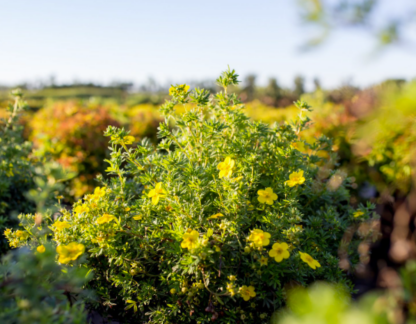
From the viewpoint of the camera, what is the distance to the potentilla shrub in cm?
162

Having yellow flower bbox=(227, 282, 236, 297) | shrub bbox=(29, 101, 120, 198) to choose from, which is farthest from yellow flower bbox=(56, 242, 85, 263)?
shrub bbox=(29, 101, 120, 198)

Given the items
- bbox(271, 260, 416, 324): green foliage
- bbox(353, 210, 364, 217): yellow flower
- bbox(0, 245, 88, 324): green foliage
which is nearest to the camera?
bbox(271, 260, 416, 324): green foliage

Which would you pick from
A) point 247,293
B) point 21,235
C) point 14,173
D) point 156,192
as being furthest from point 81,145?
point 247,293

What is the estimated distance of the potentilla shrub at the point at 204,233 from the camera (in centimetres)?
162

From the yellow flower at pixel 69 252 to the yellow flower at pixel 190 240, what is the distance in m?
0.46

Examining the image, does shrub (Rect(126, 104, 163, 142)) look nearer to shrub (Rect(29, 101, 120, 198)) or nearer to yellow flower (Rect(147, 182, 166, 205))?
shrub (Rect(29, 101, 120, 198))

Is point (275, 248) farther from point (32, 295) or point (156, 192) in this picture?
point (32, 295)

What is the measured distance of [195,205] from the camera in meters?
1.77

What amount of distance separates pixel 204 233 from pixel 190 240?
195 mm

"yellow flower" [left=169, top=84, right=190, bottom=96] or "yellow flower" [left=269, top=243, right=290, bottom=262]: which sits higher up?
"yellow flower" [left=169, top=84, right=190, bottom=96]

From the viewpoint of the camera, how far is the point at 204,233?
170 cm

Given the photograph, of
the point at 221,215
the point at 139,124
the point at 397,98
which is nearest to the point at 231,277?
the point at 221,215

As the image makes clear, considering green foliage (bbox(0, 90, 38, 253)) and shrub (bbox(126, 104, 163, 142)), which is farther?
shrub (bbox(126, 104, 163, 142))

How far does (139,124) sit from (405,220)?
589 centimetres
